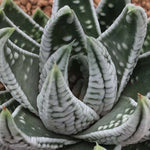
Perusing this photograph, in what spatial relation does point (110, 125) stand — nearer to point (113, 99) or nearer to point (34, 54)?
point (113, 99)

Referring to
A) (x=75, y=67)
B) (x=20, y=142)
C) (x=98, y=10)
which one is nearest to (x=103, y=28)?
(x=98, y=10)

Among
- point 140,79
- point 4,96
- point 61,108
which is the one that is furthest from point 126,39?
point 4,96

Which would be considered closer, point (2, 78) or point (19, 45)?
point (2, 78)

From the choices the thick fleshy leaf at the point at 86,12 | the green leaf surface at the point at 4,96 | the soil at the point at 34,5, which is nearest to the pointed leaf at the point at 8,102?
the green leaf surface at the point at 4,96

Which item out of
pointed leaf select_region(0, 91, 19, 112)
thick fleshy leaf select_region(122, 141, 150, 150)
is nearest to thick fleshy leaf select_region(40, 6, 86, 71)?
pointed leaf select_region(0, 91, 19, 112)

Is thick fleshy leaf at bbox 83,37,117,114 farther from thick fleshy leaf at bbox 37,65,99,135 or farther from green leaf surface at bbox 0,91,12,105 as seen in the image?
green leaf surface at bbox 0,91,12,105

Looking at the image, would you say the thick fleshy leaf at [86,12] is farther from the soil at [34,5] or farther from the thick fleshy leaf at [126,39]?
the soil at [34,5]

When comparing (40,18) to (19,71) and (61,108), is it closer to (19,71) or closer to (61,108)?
(19,71)
